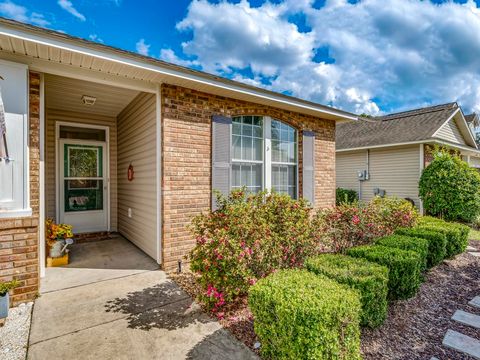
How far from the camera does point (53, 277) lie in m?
3.88

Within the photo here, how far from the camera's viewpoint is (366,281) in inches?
94.6

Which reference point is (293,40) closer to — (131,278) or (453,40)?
(453,40)

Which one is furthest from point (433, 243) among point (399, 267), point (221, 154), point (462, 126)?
point (462, 126)

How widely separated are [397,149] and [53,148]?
468 inches

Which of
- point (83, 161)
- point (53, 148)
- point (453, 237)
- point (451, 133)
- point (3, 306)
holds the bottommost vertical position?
point (3, 306)

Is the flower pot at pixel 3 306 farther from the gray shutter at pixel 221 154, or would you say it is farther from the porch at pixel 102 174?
the gray shutter at pixel 221 154

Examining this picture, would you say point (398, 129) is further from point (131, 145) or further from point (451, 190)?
point (131, 145)

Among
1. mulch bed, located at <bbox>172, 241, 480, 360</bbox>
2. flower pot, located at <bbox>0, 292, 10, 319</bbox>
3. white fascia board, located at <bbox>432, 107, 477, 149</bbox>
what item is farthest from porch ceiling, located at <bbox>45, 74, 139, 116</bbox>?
white fascia board, located at <bbox>432, 107, 477, 149</bbox>

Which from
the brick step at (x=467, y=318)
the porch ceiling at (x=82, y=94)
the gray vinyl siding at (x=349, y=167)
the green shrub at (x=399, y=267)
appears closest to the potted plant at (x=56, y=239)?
the porch ceiling at (x=82, y=94)

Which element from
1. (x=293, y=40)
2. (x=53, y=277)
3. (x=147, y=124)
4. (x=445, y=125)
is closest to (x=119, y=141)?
(x=147, y=124)

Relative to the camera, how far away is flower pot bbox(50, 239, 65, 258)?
436cm

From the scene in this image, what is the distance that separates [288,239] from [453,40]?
12697 millimetres

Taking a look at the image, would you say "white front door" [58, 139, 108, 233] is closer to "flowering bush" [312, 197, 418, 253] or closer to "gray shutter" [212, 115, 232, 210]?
"gray shutter" [212, 115, 232, 210]

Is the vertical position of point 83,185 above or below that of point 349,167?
below
